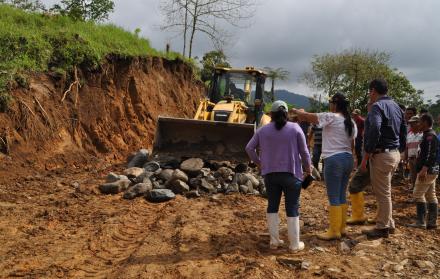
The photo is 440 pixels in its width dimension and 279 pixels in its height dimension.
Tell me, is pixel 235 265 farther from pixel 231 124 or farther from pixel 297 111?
pixel 231 124

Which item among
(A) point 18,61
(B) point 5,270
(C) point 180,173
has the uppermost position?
(A) point 18,61

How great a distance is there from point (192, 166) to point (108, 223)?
333cm

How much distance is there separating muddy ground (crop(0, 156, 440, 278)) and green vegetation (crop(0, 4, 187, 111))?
2.99 metres

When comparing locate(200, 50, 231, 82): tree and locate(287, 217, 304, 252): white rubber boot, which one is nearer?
locate(287, 217, 304, 252): white rubber boot

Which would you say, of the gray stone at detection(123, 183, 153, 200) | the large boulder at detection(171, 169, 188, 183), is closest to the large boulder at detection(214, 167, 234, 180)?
the large boulder at detection(171, 169, 188, 183)

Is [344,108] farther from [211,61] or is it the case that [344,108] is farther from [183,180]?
[211,61]

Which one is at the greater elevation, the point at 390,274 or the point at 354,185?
the point at 354,185

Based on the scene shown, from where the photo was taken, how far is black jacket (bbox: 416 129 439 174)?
22.0 feet

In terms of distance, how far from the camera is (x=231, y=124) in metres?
10.3

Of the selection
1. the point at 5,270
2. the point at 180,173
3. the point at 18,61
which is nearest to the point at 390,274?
the point at 5,270

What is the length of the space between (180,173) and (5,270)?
4651 millimetres

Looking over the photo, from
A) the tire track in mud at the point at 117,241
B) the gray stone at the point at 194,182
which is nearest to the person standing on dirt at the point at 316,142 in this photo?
the gray stone at the point at 194,182

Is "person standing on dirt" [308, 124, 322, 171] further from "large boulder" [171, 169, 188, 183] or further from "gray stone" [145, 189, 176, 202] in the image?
"gray stone" [145, 189, 176, 202]

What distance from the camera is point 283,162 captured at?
532 cm
